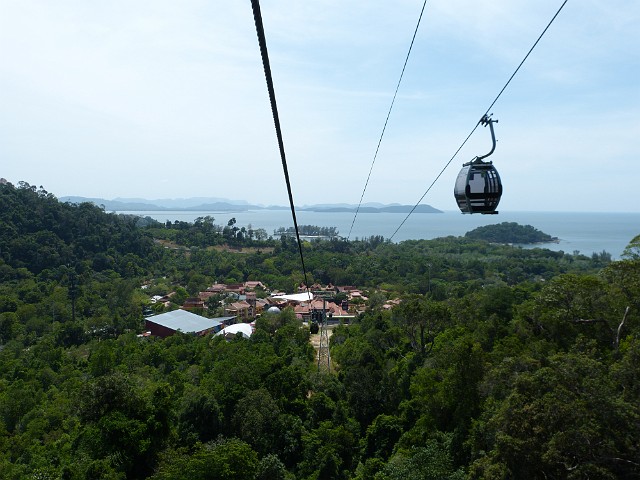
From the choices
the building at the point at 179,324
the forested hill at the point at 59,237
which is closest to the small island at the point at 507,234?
the forested hill at the point at 59,237

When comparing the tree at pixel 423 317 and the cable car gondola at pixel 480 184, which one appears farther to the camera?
the tree at pixel 423 317

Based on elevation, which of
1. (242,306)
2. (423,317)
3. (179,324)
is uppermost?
(423,317)

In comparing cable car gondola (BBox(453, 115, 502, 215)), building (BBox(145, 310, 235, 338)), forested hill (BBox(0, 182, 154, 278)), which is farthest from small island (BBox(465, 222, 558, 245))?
cable car gondola (BBox(453, 115, 502, 215))

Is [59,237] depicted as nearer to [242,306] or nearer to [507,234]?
[242,306]

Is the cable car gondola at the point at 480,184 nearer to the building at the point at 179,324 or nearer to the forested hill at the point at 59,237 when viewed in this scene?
the building at the point at 179,324

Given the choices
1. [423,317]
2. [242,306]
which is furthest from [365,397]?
[242,306]

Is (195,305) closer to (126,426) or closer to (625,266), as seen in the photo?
(126,426)
